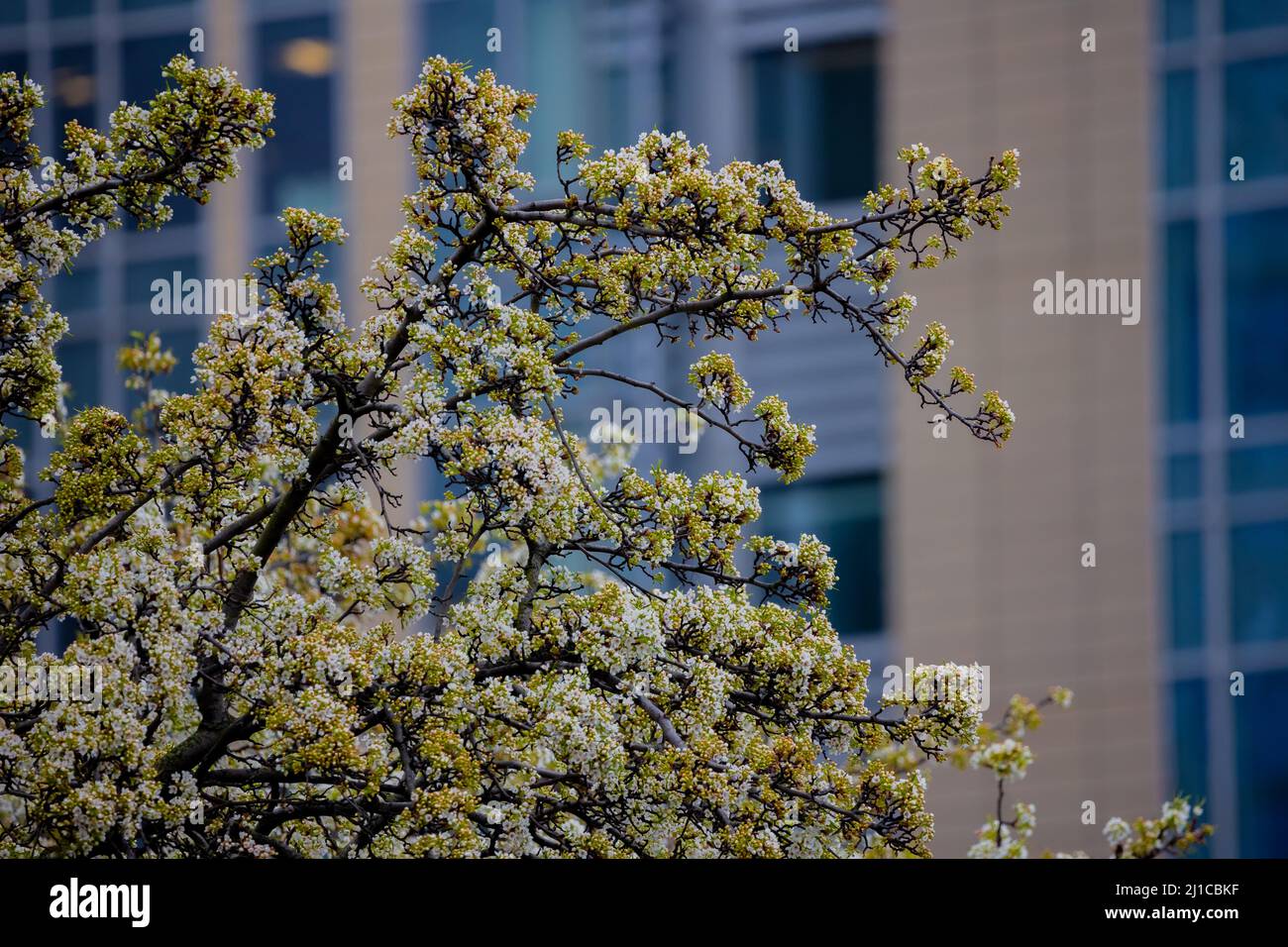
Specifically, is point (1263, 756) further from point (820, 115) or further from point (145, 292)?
point (145, 292)

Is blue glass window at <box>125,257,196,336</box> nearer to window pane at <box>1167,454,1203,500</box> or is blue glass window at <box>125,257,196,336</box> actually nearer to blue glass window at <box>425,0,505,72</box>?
blue glass window at <box>425,0,505,72</box>

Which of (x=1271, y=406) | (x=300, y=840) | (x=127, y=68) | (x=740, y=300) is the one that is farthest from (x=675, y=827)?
(x=127, y=68)

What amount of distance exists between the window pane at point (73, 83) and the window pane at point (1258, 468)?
1136 centimetres

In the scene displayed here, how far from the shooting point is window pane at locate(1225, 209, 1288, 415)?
44.7 ft

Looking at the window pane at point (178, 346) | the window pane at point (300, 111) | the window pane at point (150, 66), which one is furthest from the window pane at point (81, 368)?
the window pane at point (300, 111)

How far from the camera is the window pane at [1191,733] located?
13.0m

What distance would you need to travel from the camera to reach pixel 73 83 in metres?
16.9

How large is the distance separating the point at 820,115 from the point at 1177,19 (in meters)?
2.98

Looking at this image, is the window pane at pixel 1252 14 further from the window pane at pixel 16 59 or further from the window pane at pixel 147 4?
the window pane at pixel 16 59

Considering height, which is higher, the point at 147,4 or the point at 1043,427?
the point at 147,4

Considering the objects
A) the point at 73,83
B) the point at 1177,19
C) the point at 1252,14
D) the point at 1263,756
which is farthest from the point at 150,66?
the point at 1263,756

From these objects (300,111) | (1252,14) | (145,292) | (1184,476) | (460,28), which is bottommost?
(1184,476)
